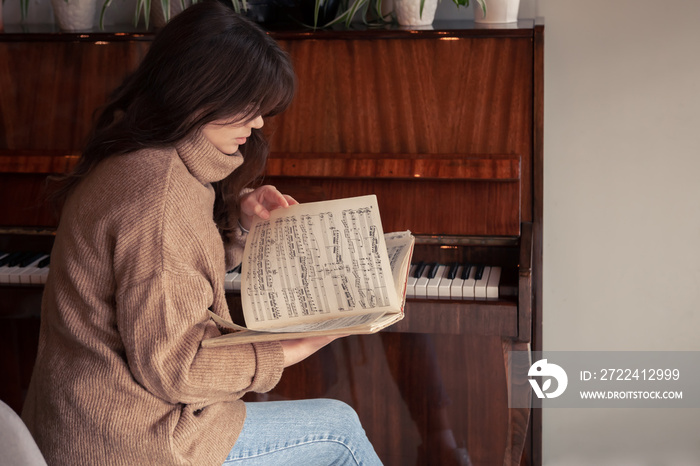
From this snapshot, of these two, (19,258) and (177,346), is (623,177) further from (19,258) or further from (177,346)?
(19,258)

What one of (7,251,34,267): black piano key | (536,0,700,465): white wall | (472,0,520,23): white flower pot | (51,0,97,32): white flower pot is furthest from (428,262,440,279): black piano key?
(51,0,97,32): white flower pot

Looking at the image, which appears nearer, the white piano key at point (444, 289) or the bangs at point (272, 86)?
the bangs at point (272, 86)

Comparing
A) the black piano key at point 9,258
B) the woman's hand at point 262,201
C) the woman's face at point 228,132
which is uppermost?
the woman's face at point 228,132

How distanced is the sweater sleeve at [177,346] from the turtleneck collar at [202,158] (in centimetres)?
19

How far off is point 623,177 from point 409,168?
77 cm

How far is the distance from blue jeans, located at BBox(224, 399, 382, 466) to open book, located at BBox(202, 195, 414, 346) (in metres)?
0.26

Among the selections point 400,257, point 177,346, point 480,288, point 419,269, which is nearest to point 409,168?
point 419,269

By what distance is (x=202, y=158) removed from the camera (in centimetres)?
118

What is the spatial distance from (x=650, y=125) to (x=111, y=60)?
5.13ft

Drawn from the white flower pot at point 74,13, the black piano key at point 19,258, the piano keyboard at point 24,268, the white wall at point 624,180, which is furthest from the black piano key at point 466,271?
the white flower pot at point 74,13

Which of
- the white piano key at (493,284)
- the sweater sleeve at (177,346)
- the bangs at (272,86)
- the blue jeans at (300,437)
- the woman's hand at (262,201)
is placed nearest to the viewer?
the sweater sleeve at (177,346)

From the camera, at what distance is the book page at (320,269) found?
1.18m
